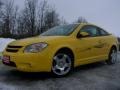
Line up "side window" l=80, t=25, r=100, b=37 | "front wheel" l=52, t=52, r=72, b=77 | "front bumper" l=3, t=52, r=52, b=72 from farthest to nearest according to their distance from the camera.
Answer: "side window" l=80, t=25, r=100, b=37, "front wheel" l=52, t=52, r=72, b=77, "front bumper" l=3, t=52, r=52, b=72

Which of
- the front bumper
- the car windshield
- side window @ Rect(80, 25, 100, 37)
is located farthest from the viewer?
side window @ Rect(80, 25, 100, 37)

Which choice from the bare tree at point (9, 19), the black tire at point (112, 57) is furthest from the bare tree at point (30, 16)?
the black tire at point (112, 57)

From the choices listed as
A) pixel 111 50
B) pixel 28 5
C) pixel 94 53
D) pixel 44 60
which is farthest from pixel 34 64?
pixel 28 5

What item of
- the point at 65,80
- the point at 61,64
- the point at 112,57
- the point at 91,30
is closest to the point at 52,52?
the point at 61,64

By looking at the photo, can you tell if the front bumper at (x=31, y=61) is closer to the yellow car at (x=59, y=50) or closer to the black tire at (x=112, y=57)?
the yellow car at (x=59, y=50)

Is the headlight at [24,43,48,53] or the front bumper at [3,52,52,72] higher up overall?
the headlight at [24,43,48,53]

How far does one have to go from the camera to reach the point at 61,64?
686cm

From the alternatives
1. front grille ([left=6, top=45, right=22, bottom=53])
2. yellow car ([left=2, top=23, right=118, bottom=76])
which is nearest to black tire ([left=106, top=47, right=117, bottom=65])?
yellow car ([left=2, top=23, right=118, bottom=76])

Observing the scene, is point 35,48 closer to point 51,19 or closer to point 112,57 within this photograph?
point 112,57

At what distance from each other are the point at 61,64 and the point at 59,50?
→ 0.40 metres

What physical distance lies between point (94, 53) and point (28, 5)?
165 feet

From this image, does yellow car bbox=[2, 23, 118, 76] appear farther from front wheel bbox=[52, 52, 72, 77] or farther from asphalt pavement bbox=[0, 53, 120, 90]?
asphalt pavement bbox=[0, 53, 120, 90]

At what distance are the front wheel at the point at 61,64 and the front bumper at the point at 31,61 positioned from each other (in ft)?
0.91

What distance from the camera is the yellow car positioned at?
247 inches
